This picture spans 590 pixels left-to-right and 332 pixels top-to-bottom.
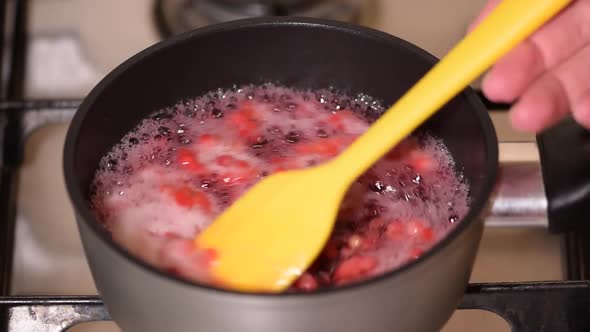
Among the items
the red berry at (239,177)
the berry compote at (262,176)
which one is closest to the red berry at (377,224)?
the berry compote at (262,176)

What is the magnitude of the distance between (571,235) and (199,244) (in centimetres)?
41

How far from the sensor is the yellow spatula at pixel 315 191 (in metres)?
0.53

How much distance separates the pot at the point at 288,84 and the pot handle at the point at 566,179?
5 cm

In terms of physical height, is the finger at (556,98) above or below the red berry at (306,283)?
above

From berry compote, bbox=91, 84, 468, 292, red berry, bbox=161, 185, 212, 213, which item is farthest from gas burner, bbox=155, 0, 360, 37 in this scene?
red berry, bbox=161, 185, 212, 213

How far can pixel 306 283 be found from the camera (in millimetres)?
538

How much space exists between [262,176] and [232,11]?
47cm

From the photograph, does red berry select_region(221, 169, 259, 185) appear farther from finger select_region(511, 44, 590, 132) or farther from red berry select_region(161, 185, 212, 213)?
finger select_region(511, 44, 590, 132)

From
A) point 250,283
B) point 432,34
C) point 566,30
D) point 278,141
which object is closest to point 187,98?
point 278,141

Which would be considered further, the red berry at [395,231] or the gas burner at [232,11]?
the gas burner at [232,11]

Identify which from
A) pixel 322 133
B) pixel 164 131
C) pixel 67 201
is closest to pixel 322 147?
pixel 322 133

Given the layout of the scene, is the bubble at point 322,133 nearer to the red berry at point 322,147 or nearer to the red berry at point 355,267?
the red berry at point 322,147

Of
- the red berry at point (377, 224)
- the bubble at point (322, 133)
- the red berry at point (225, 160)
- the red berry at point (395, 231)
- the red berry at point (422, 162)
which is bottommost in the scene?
the red berry at point (395, 231)

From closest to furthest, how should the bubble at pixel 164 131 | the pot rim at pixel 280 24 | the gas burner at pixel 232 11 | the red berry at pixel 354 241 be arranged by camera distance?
1. the pot rim at pixel 280 24
2. the red berry at pixel 354 241
3. the bubble at pixel 164 131
4. the gas burner at pixel 232 11
